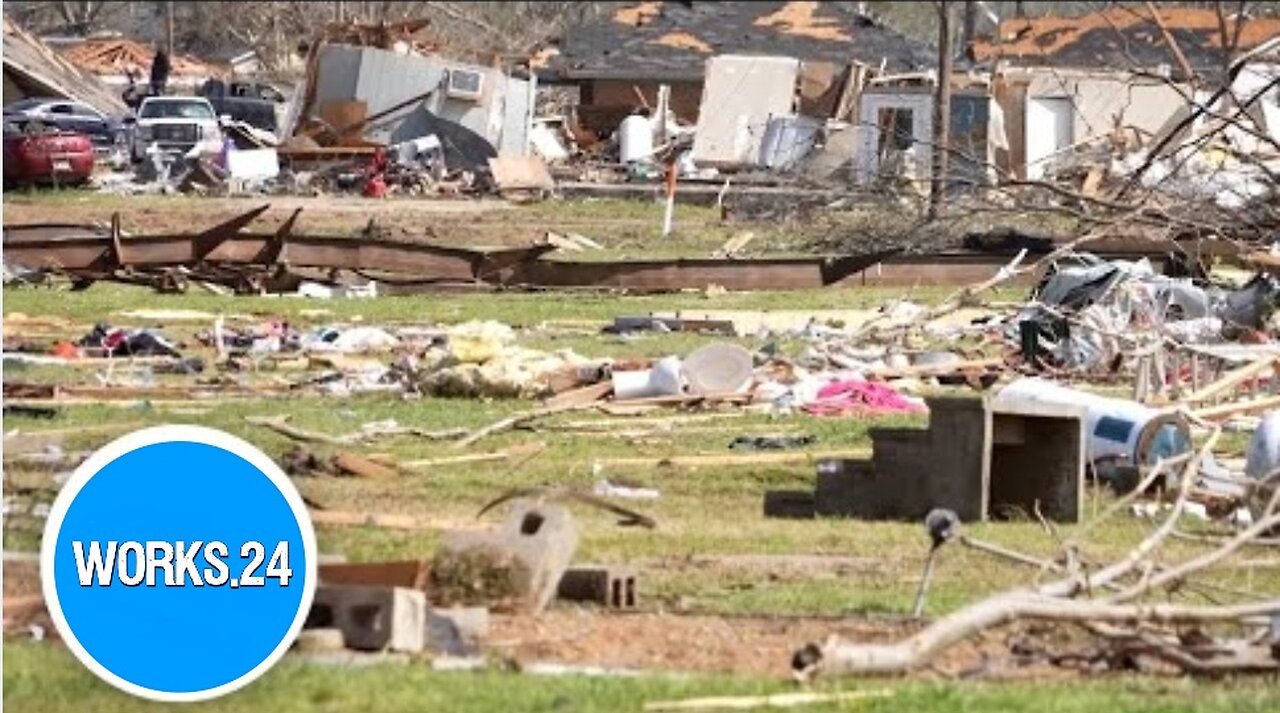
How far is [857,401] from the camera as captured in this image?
20.0 metres

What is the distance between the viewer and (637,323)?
25.4m

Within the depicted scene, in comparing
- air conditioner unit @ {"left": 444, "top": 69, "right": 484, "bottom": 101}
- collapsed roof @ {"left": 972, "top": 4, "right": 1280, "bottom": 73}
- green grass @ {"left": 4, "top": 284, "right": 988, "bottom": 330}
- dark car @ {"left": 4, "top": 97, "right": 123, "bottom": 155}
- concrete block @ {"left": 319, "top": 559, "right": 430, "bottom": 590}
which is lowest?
green grass @ {"left": 4, "top": 284, "right": 988, "bottom": 330}

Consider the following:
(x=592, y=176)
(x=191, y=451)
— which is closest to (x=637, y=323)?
(x=191, y=451)

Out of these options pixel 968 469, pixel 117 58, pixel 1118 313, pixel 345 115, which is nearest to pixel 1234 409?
pixel 968 469

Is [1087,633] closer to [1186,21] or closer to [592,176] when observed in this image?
[592,176]

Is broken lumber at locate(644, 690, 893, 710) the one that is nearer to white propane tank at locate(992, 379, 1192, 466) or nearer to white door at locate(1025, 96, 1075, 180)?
white propane tank at locate(992, 379, 1192, 466)

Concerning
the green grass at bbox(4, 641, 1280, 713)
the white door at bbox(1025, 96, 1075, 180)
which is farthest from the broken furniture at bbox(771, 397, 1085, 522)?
the white door at bbox(1025, 96, 1075, 180)

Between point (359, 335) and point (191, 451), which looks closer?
point (191, 451)

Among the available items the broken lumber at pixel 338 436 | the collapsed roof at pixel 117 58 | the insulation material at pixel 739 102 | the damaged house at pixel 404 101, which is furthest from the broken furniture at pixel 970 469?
the collapsed roof at pixel 117 58

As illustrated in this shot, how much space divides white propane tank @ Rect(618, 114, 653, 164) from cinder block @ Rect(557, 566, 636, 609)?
48.7 metres

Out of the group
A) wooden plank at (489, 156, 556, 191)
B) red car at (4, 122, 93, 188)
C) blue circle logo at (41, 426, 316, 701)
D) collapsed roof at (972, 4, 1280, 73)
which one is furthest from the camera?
collapsed roof at (972, 4, 1280, 73)

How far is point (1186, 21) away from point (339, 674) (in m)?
61.9

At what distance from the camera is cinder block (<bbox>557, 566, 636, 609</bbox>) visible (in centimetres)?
1180

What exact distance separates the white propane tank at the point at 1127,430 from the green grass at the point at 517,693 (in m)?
5.20
